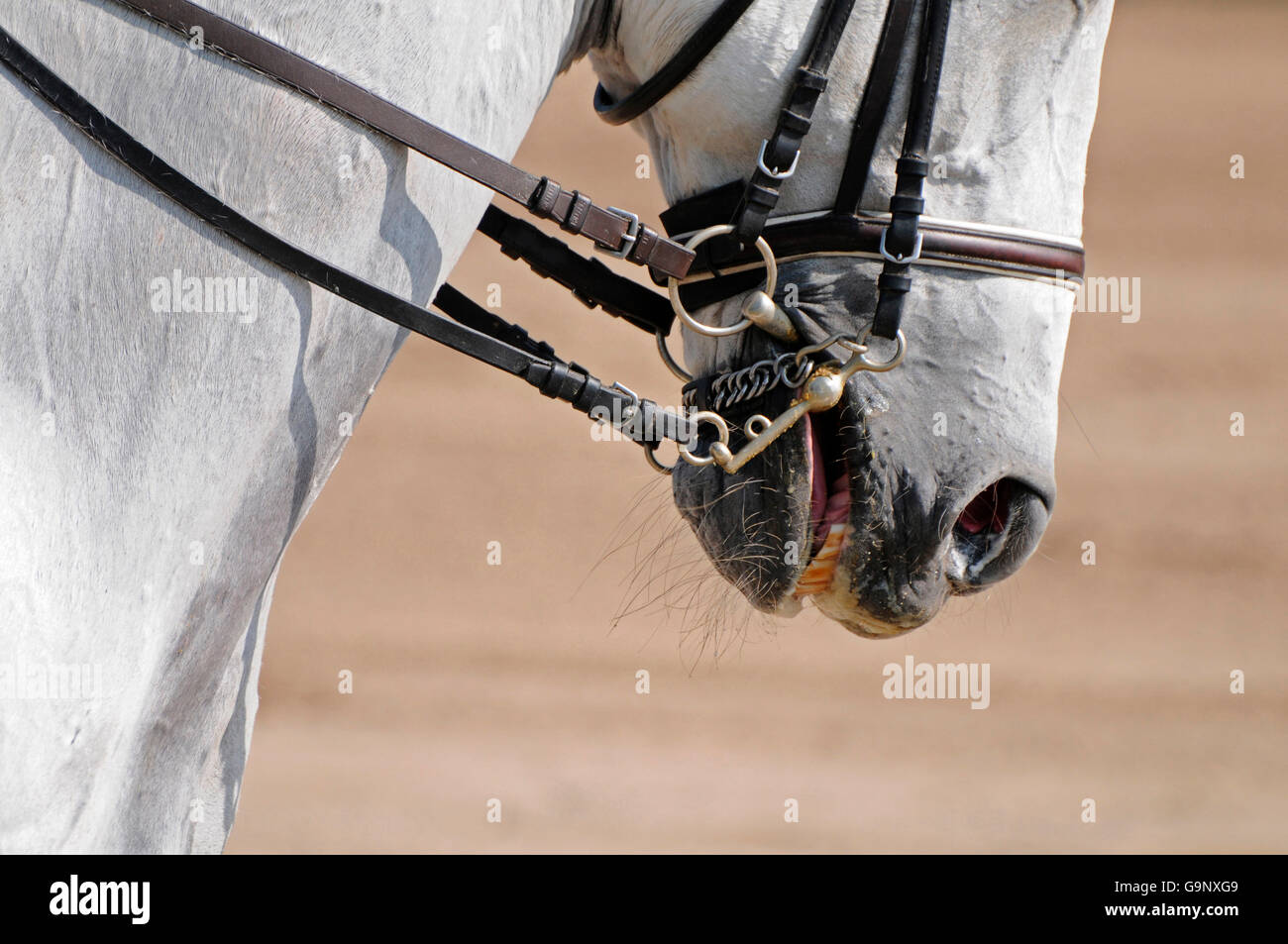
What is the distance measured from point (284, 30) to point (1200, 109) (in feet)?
21.7

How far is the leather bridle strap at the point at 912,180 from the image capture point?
121cm

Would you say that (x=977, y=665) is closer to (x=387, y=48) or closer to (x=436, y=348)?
(x=436, y=348)

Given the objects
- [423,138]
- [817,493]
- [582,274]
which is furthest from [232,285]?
[817,493]

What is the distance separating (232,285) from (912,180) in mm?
691

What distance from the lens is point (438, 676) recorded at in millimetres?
5785

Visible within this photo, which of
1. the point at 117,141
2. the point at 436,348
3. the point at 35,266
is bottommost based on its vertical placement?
the point at 35,266

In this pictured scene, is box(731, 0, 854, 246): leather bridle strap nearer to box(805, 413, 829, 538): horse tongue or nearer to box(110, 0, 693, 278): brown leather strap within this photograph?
box(110, 0, 693, 278): brown leather strap

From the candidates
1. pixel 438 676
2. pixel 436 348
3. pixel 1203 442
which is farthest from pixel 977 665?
pixel 436 348

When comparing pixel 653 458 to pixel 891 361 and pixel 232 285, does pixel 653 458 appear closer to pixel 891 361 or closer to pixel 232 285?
pixel 891 361

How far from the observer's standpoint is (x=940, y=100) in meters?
1.24

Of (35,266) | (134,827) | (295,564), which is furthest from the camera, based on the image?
(295,564)

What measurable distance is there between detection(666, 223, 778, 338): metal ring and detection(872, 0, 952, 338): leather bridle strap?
12 cm
